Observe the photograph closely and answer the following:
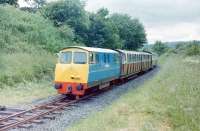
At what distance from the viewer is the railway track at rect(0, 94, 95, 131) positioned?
13.9 m

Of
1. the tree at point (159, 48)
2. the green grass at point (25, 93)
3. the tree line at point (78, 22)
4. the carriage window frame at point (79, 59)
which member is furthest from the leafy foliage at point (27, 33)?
the tree at point (159, 48)

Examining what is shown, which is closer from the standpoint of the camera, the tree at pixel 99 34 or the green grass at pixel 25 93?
the green grass at pixel 25 93

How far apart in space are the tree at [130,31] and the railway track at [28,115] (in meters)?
57.7

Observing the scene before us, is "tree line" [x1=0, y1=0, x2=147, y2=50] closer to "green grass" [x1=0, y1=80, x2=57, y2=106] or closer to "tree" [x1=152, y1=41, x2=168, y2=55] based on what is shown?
"green grass" [x1=0, y1=80, x2=57, y2=106]

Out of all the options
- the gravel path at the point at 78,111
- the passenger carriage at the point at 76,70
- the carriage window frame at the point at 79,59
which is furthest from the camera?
the carriage window frame at the point at 79,59

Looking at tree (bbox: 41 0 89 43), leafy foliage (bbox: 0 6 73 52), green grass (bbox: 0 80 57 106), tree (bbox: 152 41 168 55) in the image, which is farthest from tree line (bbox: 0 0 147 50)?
tree (bbox: 152 41 168 55)

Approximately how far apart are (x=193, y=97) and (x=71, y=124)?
6.37 m

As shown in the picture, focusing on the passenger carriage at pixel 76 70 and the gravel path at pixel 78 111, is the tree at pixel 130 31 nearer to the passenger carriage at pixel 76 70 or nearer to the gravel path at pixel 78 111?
the gravel path at pixel 78 111

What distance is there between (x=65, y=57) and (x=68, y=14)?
23.7 meters

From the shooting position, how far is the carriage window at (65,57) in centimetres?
2077

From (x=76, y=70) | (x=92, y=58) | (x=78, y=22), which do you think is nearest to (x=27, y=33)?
(x=78, y=22)

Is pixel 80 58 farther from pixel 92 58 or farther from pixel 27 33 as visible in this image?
pixel 27 33

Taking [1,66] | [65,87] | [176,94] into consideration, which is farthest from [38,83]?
[176,94]

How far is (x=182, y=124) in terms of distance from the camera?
12.8 metres
